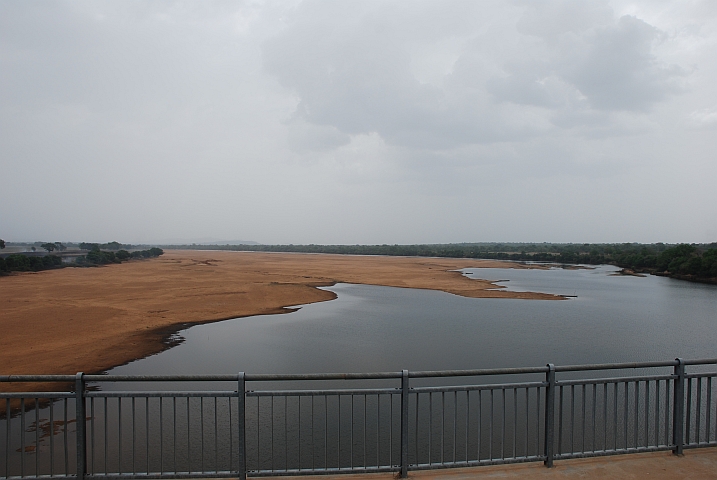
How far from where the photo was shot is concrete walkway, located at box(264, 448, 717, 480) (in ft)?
16.5

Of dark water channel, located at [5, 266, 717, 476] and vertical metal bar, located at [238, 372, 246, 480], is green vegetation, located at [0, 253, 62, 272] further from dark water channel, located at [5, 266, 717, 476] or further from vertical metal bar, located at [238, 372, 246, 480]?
vertical metal bar, located at [238, 372, 246, 480]

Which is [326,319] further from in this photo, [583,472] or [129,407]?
[583,472]

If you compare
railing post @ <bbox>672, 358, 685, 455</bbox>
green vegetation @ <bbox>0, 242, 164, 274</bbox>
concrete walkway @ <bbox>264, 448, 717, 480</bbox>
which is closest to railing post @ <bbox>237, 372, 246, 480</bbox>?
concrete walkway @ <bbox>264, 448, 717, 480</bbox>

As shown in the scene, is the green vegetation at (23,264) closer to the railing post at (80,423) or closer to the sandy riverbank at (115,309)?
the sandy riverbank at (115,309)

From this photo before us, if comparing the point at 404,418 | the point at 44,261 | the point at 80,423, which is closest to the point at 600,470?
the point at 404,418

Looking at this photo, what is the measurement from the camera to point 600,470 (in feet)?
17.0

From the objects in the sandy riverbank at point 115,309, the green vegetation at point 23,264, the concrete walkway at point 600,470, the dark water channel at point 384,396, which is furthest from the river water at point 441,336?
the green vegetation at point 23,264

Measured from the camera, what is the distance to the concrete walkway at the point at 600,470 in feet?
16.5

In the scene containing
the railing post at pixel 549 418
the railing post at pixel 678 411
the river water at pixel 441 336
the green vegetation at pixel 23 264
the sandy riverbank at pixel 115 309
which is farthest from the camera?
the green vegetation at pixel 23 264

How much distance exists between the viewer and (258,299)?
32.9 metres

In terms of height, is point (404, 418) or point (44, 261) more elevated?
point (404, 418)

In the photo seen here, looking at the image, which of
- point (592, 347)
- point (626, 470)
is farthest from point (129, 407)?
point (592, 347)

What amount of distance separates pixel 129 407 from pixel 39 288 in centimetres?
3175

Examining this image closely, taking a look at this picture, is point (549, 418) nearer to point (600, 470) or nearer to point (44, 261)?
point (600, 470)
